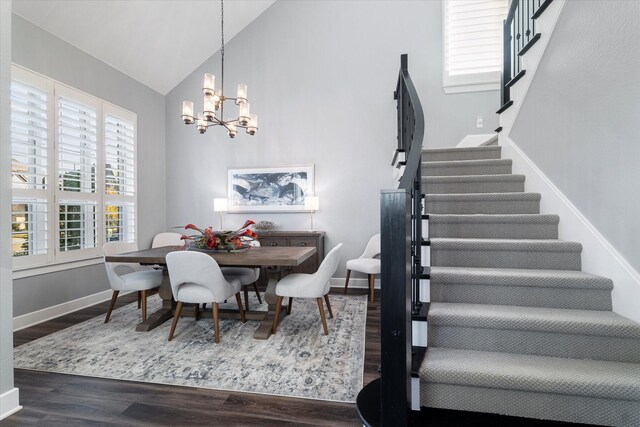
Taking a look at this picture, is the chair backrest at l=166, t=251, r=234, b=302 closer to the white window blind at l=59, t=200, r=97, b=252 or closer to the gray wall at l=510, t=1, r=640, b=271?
the white window blind at l=59, t=200, r=97, b=252

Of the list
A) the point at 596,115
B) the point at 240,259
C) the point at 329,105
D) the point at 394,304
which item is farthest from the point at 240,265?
the point at 329,105

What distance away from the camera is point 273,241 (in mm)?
4660

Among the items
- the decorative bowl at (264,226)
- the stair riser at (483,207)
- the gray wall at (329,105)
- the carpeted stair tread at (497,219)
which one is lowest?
the decorative bowl at (264,226)

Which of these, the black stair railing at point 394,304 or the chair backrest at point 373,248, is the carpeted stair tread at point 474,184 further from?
the black stair railing at point 394,304

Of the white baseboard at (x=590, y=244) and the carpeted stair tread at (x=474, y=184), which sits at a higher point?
the carpeted stair tread at (x=474, y=184)

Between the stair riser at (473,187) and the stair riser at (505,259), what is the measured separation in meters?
0.84

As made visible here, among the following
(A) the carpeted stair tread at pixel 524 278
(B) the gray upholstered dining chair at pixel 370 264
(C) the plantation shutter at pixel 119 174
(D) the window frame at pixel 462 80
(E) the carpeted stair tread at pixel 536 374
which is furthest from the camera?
(D) the window frame at pixel 462 80

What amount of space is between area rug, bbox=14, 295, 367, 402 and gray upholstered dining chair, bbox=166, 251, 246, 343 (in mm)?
269

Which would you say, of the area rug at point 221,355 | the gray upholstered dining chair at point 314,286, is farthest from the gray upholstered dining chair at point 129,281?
the gray upholstered dining chair at point 314,286

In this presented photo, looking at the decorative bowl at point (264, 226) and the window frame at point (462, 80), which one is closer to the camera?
the window frame at point (462, 80)

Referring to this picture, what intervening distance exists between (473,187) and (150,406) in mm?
2903

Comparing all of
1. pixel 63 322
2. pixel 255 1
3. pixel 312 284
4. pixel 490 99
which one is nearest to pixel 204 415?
pixel 312 284

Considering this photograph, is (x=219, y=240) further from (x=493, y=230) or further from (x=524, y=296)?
(x=524, y=296)

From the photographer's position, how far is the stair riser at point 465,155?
3.18 m
